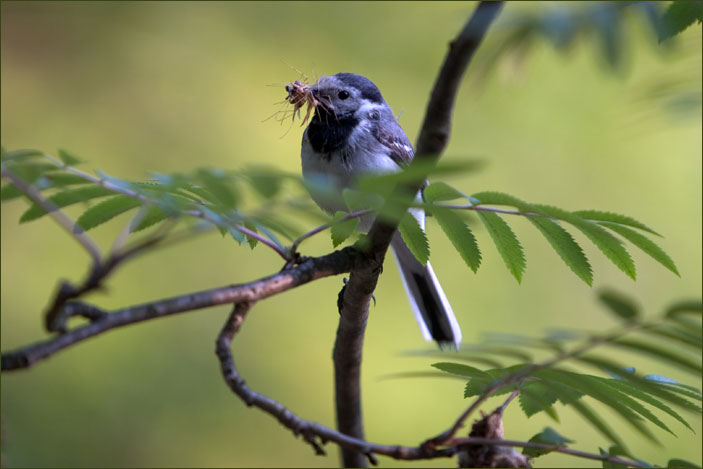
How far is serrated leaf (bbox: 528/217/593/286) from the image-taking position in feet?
4.54

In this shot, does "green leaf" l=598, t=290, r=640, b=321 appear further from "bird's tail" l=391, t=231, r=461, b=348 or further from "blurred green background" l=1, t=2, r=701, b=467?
"blurred green background" l=1, t=2, r=701, b=467

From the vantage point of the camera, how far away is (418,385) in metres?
4.14

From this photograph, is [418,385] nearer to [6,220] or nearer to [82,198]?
[6,220]

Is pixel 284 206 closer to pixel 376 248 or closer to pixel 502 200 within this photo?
pixel 376 248

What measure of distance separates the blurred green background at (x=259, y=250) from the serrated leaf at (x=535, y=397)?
92.9 inches

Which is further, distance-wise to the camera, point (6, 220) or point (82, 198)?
point (6, 220)

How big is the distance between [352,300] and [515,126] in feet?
11.0

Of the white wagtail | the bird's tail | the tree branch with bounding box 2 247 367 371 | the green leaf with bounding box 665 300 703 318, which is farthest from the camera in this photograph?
the bird's tail

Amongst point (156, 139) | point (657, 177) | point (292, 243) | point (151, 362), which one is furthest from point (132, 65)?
point (292, 243)

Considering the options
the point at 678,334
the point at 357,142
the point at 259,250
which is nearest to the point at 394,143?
the point at 357,142

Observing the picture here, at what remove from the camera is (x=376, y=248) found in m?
1.34

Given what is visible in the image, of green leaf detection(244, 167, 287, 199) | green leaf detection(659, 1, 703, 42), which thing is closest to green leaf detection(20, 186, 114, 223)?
green leaf detection(244, 167, 287, 199)

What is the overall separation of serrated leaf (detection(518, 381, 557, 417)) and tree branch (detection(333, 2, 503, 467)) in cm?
33

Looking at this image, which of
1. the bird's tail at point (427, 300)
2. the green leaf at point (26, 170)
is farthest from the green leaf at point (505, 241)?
the bird's tail at point (427, 300)
